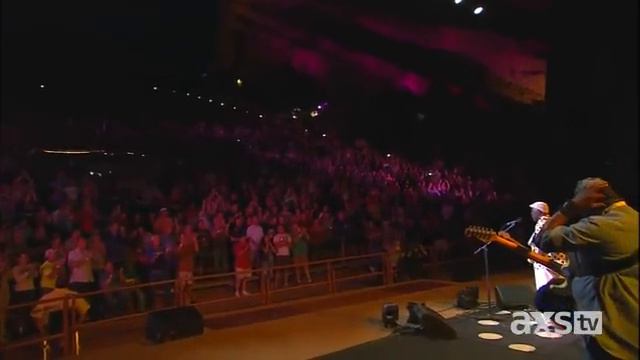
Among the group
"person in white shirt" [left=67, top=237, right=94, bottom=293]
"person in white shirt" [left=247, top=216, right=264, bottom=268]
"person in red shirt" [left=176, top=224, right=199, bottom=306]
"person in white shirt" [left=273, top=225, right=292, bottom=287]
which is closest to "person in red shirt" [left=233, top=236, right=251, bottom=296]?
"person in white shirt" [left=247, top=216, right=264, bottom=268]

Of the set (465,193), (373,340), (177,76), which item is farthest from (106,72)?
(373,340)

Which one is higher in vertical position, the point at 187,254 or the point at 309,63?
the point at 309,63

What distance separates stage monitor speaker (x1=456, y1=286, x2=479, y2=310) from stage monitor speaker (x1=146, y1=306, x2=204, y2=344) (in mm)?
3884

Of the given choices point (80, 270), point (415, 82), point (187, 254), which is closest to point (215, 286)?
point (187, 254)

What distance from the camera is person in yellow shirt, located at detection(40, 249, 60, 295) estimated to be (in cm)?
852

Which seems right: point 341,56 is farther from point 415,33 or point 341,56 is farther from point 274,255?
point 274,255

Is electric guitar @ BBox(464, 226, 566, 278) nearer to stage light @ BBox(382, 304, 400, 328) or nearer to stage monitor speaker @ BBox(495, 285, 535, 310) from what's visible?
stage light @ BBox(382, 304, 400, 328)

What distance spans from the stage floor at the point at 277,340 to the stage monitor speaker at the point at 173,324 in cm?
11

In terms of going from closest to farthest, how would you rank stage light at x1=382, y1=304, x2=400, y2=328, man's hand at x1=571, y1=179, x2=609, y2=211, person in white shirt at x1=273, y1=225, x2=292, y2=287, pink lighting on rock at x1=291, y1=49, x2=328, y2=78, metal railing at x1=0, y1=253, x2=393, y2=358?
man's hand at x1=571, y1=179, x2=609, y2=211
metal railing at x1=0, y1=253, x2=393, y2=358
stage light at x1=382, y1=304, x2=400, y2=328
person in white shirt at x1=273, y1=225, x2=292, y2=287
pink lighting on rock at x1=291, y1=49, x2=328, y2=78

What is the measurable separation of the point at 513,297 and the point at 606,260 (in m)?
5.90

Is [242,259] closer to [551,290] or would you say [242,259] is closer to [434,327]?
[434,327]

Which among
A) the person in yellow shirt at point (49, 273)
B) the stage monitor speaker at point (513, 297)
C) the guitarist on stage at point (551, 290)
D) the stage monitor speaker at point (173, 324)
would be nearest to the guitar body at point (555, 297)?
the guitarist on stage at point (551, 290)

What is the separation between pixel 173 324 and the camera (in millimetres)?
8258

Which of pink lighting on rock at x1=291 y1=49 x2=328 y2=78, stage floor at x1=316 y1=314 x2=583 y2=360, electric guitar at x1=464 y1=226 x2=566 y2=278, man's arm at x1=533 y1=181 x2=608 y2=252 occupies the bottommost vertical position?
stage floor at x1=316 y1=314 x2=583 y2=360
